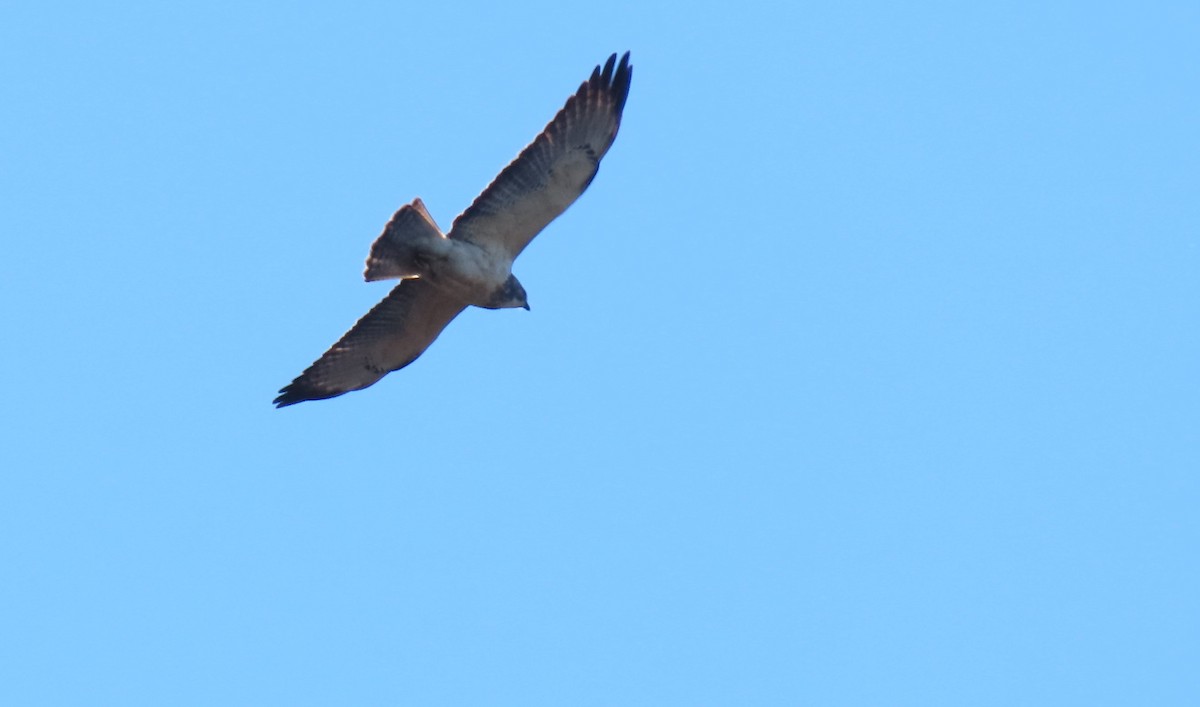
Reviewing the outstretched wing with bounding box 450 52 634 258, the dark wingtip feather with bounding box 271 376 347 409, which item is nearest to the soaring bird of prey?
the outstretched wing with bounding box 450 52 634 258

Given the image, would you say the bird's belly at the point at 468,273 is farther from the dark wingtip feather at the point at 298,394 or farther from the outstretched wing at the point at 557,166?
the dark wingtip feather at the point at 298,394

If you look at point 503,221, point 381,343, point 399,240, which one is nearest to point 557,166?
point 503,221

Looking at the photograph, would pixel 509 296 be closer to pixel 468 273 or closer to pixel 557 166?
pixel 468 273

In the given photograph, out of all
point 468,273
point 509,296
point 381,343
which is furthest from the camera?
point 381,343

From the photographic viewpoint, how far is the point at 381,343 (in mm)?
13508

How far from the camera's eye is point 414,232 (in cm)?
1253

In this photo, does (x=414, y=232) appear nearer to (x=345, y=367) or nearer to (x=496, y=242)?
(x=496, y=242)

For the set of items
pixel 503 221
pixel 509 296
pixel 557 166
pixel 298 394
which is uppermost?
pixel 557 166

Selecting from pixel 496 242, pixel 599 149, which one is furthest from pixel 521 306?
pixel 599 149

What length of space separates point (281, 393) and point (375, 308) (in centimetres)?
123

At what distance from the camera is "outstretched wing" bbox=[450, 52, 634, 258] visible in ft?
40.8

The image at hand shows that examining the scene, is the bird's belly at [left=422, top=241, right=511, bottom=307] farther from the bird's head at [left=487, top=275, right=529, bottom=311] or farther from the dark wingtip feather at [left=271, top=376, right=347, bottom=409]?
the dark wingtip feather at [left=271, top=376, right=347, bottom=409]

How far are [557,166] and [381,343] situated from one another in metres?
2.16

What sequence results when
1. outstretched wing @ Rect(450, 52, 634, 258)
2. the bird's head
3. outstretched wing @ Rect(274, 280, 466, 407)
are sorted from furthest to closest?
outstretched wing @ Rect(274, 280, 466, 407), the bird's head, outstretched wing @ Rect(450, 52, 634, 258)
